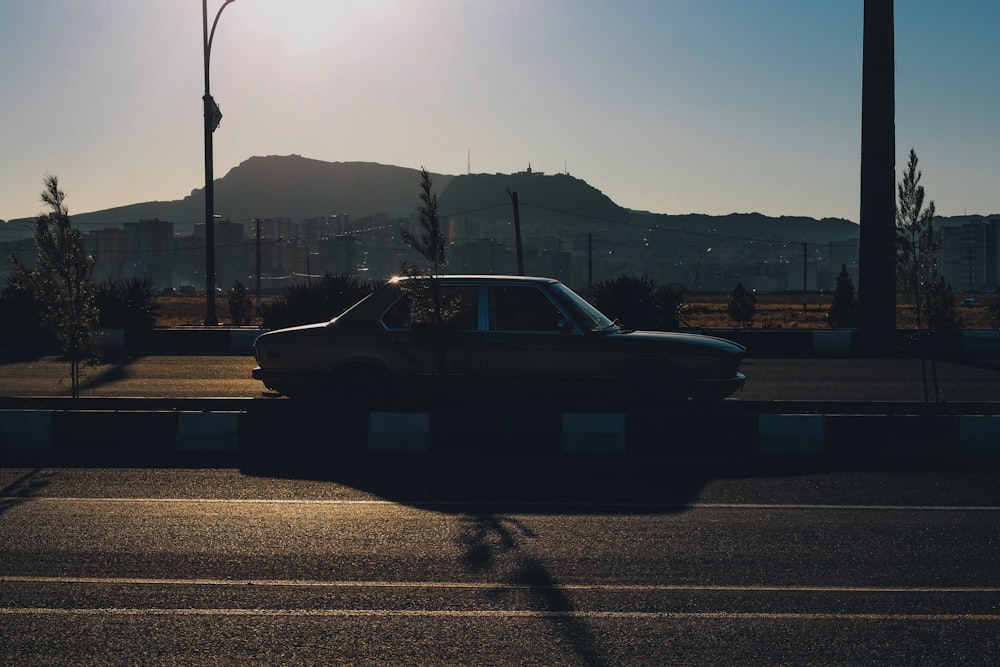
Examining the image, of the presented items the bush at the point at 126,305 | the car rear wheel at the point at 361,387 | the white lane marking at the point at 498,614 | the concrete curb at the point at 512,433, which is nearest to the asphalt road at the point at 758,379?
the car rear wheel at the point at 361,387

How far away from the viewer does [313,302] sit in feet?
82.0

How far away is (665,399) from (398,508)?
4.79 meters

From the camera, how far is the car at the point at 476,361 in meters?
11.8

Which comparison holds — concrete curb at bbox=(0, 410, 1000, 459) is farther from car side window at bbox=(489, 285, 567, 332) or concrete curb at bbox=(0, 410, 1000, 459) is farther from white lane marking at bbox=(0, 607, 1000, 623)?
white lane marking at bbox=(0, 607, 1000, 623)

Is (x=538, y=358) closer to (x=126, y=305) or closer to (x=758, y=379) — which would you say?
(x=758, y=379)

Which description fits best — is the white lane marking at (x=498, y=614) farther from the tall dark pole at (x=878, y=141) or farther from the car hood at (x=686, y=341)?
the tall dark pole at (x=878, y=141)

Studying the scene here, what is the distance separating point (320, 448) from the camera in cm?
1018

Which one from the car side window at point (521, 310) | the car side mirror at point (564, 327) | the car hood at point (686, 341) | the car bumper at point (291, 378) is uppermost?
the car side window at point (521, 310)

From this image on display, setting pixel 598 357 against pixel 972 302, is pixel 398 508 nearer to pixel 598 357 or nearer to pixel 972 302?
pixel 598 357

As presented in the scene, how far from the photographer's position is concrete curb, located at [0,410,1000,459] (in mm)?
10000

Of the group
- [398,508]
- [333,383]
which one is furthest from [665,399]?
[398,508]

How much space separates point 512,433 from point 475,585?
4.41 metres

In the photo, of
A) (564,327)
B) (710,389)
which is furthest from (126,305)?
(710,389)

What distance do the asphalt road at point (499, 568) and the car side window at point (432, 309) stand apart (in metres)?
3.02
